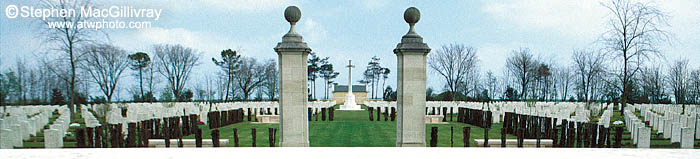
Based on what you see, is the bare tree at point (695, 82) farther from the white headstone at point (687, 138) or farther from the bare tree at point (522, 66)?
the white headstone at point (687, 138)

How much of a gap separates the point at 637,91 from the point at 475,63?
13.5 metres

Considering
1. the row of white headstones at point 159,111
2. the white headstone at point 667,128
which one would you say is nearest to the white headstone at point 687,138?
the white headstone at point 667,128

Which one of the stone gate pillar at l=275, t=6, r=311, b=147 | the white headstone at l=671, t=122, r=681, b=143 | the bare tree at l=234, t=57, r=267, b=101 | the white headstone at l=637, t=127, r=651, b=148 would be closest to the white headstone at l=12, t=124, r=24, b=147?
the stone gate pillar at l=275, t=6, r=311, b=147

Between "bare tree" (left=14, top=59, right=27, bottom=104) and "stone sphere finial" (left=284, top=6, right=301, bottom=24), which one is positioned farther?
"bare tree" (left=14, top=59, right=27, bottom=104)

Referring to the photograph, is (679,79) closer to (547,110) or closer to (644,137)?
(547,110)

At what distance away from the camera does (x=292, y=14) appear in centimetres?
738

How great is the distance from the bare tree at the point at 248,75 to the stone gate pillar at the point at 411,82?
3448cm

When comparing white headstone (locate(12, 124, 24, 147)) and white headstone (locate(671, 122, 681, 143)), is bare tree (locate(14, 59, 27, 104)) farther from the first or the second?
white headstone (locate(671, 122, 681, 143))

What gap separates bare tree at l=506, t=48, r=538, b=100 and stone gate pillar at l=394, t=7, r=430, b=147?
32.4 metres

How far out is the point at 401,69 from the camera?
24.2ft

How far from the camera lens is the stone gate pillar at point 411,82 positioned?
7.29 metres

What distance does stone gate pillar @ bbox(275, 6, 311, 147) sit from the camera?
286 inches
